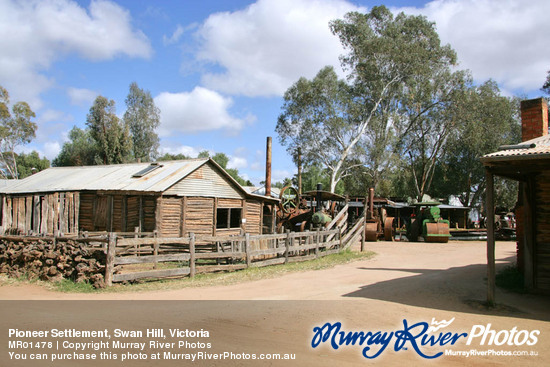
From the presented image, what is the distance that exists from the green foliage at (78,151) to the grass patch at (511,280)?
46.6 m

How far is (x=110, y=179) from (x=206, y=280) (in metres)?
11.3

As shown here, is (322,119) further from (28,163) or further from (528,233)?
(28,163)

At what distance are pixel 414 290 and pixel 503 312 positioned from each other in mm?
2080

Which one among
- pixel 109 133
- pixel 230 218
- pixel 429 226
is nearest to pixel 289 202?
pixel 230 218

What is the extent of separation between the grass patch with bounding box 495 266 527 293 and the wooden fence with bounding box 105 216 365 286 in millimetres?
6777

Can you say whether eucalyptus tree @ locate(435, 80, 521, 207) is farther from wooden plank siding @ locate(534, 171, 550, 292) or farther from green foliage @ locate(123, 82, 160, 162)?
green foliage @ locate(123, 82, 160, 162)

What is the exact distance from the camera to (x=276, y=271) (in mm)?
13891

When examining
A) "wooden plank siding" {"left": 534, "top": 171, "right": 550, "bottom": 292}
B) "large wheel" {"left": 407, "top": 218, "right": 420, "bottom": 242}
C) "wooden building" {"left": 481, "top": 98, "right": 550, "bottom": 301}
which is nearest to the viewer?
"wooden building" {"left": 481, "top": 98, "right": 550, "bottom": 301}

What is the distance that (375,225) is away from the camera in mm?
25938

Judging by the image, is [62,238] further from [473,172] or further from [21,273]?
[473,172]

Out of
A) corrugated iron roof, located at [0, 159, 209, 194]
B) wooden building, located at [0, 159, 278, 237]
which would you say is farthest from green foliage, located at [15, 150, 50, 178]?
wooden building, located at [0, 159, 278, 237]

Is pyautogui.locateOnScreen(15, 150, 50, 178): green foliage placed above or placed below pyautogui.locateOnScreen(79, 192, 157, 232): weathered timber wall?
above

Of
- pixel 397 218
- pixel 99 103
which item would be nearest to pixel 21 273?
pixel 397 218

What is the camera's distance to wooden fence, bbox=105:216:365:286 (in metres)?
11.2
